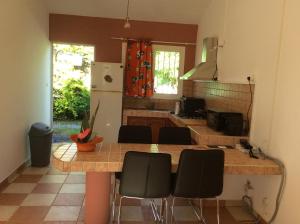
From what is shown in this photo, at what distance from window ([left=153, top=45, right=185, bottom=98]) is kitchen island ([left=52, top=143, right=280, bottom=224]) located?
308 cm

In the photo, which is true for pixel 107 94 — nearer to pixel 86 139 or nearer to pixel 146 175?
pixel 86 139

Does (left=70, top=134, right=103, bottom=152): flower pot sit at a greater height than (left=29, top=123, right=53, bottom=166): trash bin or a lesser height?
greater

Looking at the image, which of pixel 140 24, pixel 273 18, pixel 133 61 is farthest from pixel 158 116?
pixel 273 18

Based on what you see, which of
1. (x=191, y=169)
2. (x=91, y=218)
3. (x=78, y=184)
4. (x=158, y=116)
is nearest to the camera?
(x=191, y=169)

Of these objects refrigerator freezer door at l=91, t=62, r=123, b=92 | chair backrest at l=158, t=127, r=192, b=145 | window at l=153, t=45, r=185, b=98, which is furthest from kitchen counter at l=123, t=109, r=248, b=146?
refrigerator freezer door at l=91, t=62, r=123, b=92

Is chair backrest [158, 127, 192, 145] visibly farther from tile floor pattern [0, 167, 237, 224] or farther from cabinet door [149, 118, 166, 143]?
cabinet door [149, 118, 166, 143]

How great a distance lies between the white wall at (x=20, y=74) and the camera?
12.5 ft

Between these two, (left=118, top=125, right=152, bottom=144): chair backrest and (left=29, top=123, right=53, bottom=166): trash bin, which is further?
(left=29, top=123, right=53, bottom=166): trash bin

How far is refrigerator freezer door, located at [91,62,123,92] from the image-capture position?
5504 millimetres

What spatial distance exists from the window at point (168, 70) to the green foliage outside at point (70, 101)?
3465mm

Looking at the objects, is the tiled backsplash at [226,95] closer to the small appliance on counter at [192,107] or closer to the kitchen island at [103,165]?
the small appliance on counter at [192,107]

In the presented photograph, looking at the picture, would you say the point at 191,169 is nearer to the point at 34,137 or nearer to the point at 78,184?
the point at 78,184

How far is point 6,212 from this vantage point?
3.20m

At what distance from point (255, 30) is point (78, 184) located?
301 cm
